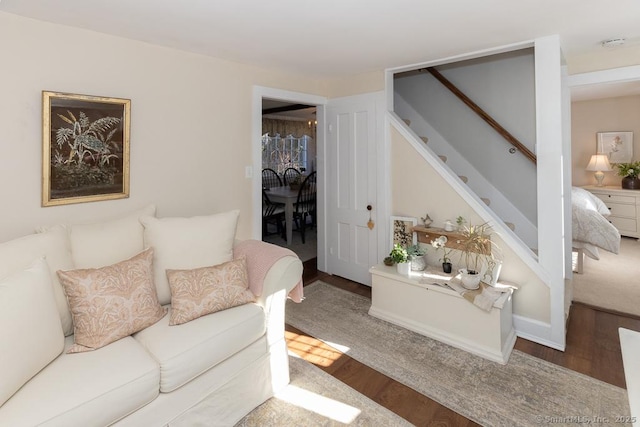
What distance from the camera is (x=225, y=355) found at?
1.79 meters

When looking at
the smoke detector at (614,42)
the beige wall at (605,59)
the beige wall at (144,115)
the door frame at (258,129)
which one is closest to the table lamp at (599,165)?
the beige wall at (605,59)

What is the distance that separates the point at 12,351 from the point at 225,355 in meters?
0.86

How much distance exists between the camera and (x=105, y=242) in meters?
1.97

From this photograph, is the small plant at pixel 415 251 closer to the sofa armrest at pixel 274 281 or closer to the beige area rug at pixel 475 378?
the beige area rug at pixel 475 378

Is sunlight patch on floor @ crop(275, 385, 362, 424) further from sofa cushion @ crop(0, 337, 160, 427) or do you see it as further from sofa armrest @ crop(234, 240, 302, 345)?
sofa cushion @ crop(0, 337, 160, 427)

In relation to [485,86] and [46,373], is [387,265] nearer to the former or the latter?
[485,86]

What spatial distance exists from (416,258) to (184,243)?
6.30 feet


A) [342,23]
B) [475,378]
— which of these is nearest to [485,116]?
[342,23]

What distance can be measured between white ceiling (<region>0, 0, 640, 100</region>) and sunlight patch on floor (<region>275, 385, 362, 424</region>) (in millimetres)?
2237

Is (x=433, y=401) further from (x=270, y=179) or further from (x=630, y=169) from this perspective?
(x=270, y=179)

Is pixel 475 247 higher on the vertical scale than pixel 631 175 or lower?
lower

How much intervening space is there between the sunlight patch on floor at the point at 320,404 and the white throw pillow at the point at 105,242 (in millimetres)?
1256

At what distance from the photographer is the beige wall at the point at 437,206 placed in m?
2.65

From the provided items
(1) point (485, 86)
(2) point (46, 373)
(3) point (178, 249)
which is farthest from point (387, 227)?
(2) point (46, 373)
